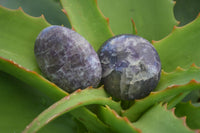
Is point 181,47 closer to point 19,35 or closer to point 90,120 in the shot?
point 90,120

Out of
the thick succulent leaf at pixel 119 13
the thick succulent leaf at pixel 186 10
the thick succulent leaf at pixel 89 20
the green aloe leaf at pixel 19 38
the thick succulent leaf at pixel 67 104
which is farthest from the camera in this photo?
the thick succulent leaf at pixel 186 10

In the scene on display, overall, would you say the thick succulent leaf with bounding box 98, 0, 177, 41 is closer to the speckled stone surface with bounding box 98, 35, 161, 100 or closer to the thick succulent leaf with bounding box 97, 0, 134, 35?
the thick succulent leaf with bounding box 97, 0, 134, 35

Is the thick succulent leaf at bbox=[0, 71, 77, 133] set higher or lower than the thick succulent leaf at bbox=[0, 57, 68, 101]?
lower

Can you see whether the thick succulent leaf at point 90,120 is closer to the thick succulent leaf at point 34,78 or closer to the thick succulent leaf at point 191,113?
the thick succulent leaf at point 34,78

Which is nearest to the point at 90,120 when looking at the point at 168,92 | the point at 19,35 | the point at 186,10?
the point at 168,92

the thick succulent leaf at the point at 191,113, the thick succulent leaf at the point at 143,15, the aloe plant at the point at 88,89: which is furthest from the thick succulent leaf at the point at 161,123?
the thick succulent leaf at the point at 143,15

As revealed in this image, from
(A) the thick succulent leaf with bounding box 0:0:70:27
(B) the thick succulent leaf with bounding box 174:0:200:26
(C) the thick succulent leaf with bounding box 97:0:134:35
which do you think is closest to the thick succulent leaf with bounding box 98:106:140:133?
(C) the thick succulent leaf with bounding box 97:0:134:35
